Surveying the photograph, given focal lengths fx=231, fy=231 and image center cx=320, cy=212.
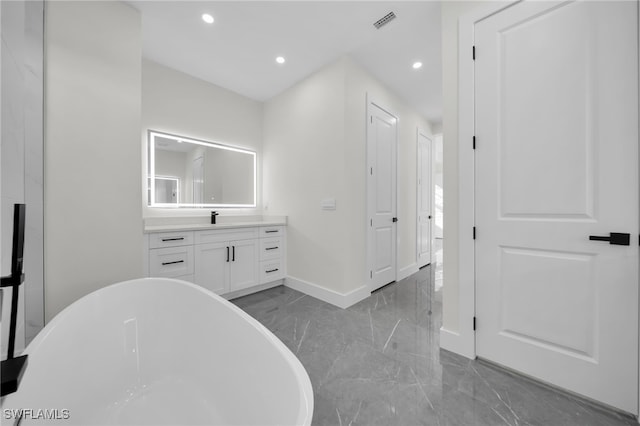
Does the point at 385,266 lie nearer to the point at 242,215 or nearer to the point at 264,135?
the point at 242,215

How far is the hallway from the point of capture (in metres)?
1.16

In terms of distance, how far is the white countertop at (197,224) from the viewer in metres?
2.28

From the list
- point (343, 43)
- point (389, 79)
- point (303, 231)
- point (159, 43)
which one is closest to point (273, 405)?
point (303, 231)

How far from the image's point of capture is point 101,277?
1.78 m

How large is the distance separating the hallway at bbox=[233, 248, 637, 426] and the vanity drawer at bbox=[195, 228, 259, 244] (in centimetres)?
89

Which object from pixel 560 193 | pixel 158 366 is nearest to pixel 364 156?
pixel 560 193

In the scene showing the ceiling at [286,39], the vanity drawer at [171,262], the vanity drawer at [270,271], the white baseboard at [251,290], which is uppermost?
the ceiling at [286,39]

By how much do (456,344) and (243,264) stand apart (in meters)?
2.22

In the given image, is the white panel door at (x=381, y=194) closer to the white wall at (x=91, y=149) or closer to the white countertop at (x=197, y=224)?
the white countertop at (x=197, y=224)

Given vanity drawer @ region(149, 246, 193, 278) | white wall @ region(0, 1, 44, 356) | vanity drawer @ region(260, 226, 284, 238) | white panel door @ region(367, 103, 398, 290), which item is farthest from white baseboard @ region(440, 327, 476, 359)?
white wall @ region(0, 1, 44, 356)

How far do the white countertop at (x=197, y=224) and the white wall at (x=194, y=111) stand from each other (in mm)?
103

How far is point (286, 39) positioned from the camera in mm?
2285

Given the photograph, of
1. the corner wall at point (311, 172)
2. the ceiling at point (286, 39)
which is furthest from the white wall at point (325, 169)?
the ceiling at point (286, 39)

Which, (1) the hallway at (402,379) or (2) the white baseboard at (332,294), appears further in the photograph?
(2) the white baseboard at (332,294)
